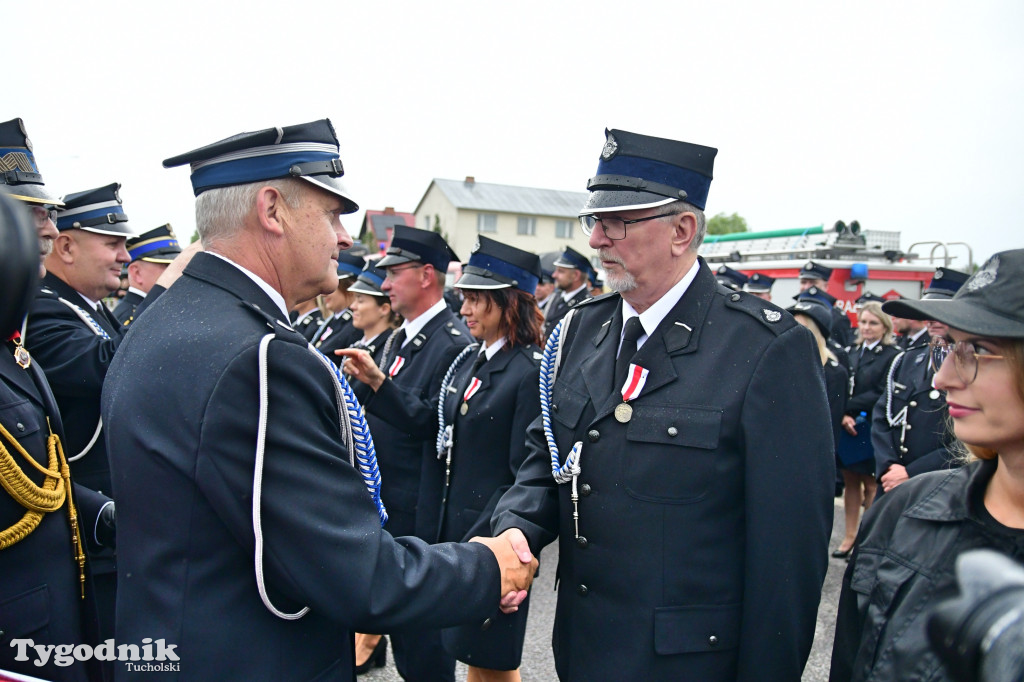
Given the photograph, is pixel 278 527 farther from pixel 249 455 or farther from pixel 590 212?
pixel 590 212

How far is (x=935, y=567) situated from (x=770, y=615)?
576 mm

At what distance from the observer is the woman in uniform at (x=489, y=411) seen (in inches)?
129

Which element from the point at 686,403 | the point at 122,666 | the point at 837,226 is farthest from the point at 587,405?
the point at 837,226

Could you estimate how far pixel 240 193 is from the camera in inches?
75.6

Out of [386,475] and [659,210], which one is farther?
[386,475]

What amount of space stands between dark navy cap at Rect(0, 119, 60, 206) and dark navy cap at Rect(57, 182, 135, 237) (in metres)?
0.89

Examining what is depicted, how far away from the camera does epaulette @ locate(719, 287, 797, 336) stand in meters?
2.22

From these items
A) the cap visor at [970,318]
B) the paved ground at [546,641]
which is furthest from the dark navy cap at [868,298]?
the cap visor at [970,318]

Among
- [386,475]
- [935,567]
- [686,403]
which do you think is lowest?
[386,475]

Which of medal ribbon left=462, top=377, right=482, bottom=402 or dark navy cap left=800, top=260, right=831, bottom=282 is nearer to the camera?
medal ribbon left=462, top=377, right=482, bottom=402

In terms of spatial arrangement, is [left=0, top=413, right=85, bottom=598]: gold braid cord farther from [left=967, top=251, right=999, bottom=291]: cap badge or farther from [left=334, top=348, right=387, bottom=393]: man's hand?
[left=967, top=251, right=999, bottom=291]: cap badge

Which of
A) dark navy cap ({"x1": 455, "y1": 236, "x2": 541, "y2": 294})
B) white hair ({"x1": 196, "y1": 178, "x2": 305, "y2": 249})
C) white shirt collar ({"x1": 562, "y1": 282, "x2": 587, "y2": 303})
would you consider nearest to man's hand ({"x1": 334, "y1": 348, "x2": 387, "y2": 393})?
dark navy cap ({"x1": 455, "y1": 236, "x2": 541, "y2": 294})

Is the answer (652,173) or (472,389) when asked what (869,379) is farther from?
(652,173)

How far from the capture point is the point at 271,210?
1935 millimetres
